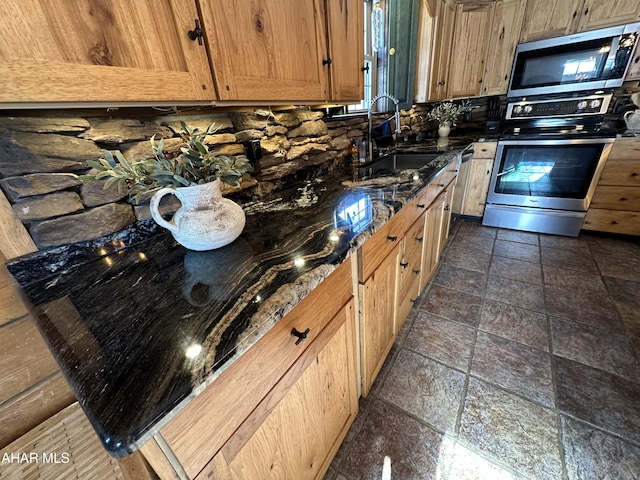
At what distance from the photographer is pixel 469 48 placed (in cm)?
262

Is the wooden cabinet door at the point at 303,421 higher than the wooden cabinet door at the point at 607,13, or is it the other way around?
the wooden cabinet door at the point at 607,13

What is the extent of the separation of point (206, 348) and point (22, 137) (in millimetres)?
776

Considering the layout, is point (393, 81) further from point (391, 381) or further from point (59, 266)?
point (59, 266)

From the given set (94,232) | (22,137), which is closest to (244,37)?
(22,137)

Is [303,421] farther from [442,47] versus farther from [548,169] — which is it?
[442,47]

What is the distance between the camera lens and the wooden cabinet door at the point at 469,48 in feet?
8.19

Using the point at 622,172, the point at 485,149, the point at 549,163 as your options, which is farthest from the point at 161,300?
the point at 622,172

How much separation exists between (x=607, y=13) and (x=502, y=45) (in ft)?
2.39

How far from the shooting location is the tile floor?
3.31ft

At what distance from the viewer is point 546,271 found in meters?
2.10

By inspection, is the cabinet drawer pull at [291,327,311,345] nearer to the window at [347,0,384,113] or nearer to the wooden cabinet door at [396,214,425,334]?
the wooden cabinet door at [396,214,425,334]

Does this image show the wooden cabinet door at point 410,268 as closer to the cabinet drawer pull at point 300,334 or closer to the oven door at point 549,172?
the cabinet drawer pull at point 300,334

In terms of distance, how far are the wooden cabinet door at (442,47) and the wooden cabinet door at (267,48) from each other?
6.68 ft

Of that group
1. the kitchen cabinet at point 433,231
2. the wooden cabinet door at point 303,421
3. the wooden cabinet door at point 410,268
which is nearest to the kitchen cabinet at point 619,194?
the kitchen cabinet at point 433,231
